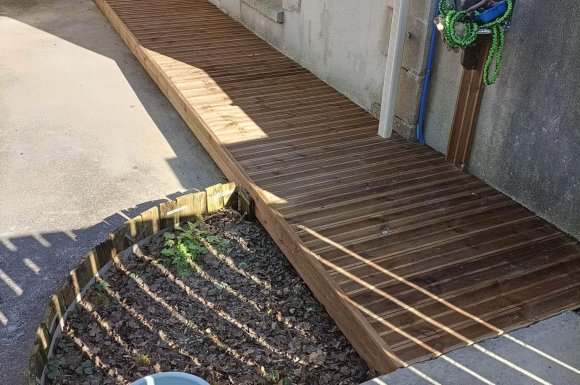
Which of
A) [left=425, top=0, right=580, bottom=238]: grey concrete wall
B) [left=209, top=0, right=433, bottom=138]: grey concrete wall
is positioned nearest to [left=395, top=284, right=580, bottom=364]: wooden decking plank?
[left=425, top=0, right=580, bottom=238]: grey concrete wall

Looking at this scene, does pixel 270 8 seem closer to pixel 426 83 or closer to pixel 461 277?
pixel 426 83

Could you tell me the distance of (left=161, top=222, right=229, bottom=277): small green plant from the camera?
13.0 feet

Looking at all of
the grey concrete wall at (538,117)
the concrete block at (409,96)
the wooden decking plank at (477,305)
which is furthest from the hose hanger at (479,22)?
the wooden decking plank at (477,305)

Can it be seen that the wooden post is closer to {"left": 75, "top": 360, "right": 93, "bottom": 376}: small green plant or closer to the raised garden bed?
the raised garden bed

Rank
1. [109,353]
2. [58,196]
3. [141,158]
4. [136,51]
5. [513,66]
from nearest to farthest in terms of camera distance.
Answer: [109,353] < [513,66] < [58,196] < [141,158] < [136,51]

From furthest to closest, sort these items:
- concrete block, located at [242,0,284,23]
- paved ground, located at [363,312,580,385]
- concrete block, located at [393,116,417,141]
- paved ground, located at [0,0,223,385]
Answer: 1. concrete block, located at [242,0,284,23]
2. concrete block, located at [393,116,417,141]
3. paved ground, located at [0,0,223,385]
4. paved ground, located at [363,312,580,385]

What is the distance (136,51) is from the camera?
294 inches

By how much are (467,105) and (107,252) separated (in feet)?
9.07

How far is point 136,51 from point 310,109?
2.98 meters

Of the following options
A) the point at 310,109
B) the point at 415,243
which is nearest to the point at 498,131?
the point at 415,243

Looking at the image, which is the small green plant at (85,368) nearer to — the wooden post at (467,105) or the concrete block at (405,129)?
the wooden post at (467,105)

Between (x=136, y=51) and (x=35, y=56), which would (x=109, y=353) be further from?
(x=35, y=56)

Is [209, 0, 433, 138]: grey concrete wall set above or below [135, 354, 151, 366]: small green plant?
above

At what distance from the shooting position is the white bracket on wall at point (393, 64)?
4.54 m
